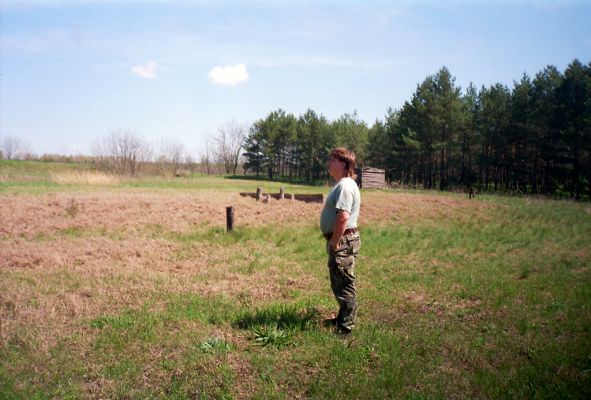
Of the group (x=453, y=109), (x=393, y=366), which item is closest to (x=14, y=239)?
(x=393, y=366)

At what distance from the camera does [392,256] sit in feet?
36.3

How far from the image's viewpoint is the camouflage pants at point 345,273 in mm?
5234

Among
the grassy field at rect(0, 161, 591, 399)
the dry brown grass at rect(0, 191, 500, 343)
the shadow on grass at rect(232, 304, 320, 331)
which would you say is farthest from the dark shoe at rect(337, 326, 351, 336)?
the dry brown grass at rect(0, 191, 500, 343)

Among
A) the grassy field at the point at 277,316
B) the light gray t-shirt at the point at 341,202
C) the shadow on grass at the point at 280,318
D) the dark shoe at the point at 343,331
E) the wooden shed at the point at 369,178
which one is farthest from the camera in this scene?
the wooden shed at the point at 369,178

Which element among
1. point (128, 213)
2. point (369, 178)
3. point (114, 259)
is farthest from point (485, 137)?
point (114, 259)

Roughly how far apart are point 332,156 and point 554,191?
5010 centimetres

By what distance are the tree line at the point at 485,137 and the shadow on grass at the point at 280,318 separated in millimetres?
28288

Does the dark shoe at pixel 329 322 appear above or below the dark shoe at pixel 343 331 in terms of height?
below

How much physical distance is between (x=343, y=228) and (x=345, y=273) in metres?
0.67

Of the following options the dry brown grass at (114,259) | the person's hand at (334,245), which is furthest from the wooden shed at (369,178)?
the person's hand at (334,245)

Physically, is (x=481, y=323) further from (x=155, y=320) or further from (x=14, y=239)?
(x=14, y=239)

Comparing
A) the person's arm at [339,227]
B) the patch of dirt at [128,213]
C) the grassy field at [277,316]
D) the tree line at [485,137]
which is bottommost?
the grassy field at [277,316]

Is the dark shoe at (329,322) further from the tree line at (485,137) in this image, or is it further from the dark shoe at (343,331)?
the tree line at (485,137)

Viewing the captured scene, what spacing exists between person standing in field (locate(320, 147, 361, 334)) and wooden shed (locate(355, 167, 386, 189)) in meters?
34.5
